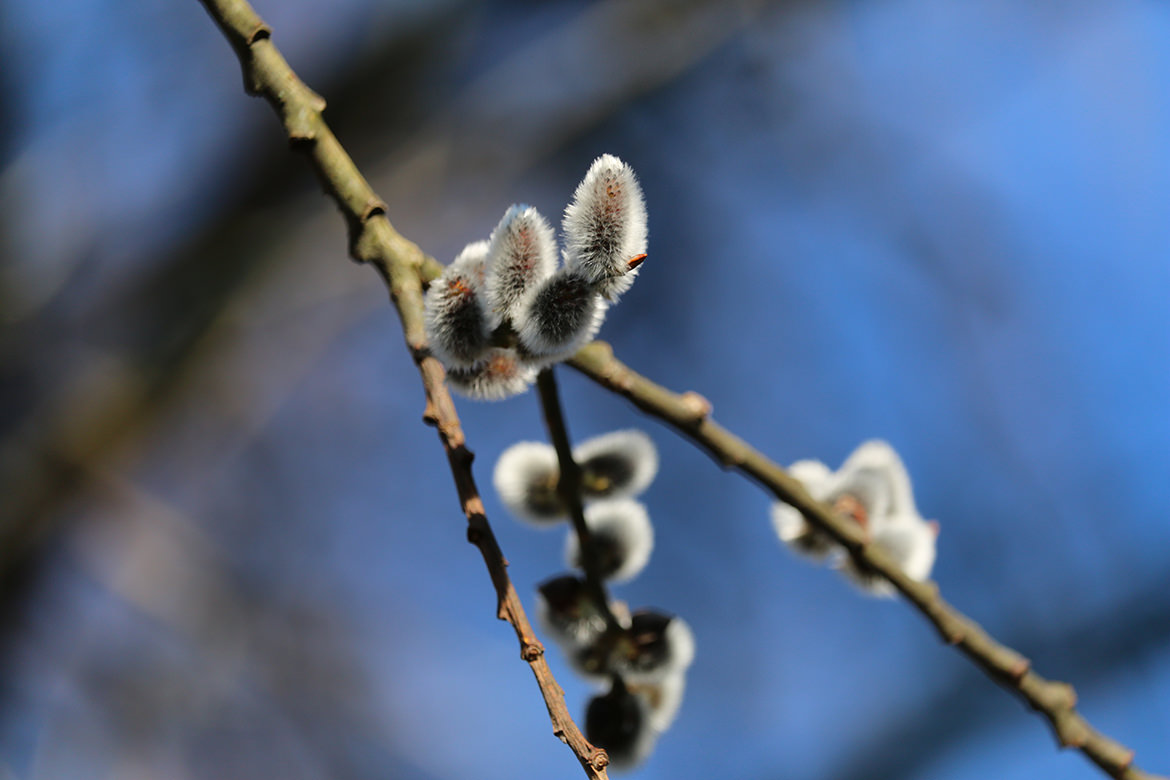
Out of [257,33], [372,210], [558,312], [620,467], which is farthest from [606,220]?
[620,467]

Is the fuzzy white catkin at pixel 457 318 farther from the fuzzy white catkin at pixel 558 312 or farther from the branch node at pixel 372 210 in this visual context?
the branch node at pixel 372 210

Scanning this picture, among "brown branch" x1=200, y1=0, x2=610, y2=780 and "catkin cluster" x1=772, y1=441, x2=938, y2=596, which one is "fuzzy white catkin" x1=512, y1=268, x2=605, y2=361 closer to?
"brown branch" x1=200, y1=0, x2=610, y2=780


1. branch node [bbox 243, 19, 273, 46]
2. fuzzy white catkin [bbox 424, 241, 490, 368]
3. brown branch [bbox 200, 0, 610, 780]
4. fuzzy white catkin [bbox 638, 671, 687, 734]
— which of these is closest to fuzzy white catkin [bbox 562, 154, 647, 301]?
fuzzy white catkin [bbox 424, 241, 490, 368]

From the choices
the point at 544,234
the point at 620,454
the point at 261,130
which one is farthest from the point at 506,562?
the point at 261,130

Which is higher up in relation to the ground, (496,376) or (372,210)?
(372,210)

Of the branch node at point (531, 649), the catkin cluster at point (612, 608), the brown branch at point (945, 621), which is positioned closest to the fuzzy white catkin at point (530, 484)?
the catkin cluster at point (612, 608)

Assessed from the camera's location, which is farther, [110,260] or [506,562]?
[110,260]

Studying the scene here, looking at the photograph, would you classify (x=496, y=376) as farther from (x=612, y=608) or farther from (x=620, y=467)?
(x=612, y=608)

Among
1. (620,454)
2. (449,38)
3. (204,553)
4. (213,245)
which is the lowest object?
(620,454)

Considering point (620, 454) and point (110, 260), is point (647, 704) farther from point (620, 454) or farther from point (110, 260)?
point (110, 260)
